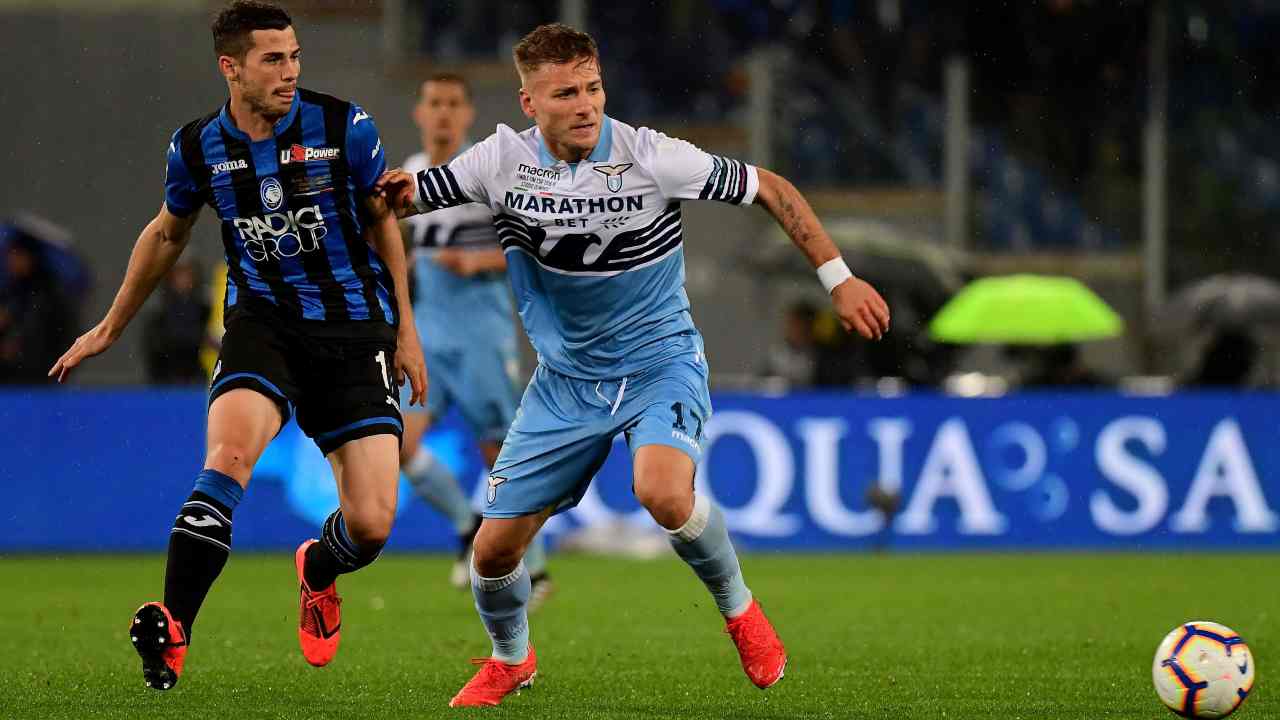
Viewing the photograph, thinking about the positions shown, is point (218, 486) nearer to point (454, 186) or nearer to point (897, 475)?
point (454, 186)

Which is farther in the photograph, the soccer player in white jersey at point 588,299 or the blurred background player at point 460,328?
the blurred background player at point 460,328

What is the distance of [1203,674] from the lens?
561cm

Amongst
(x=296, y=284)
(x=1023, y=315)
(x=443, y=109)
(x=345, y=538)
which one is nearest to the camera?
(x=296, y=284)

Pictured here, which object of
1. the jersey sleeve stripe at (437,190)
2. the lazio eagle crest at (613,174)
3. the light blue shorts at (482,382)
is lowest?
the light blue shorts at (482,382)

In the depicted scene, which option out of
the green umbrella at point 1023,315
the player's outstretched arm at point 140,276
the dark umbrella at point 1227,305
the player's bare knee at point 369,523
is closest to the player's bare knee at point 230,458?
the player's bare knee at point 369,523

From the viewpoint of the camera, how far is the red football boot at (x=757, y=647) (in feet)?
20.0

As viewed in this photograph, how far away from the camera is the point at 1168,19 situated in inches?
742

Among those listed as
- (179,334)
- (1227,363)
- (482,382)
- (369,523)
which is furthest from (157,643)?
(1227,363)

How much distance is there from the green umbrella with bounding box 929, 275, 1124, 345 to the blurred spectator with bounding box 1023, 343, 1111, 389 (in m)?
0.34

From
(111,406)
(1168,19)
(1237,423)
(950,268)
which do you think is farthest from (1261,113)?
(111,406)

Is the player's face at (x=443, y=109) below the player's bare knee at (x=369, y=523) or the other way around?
the other way around

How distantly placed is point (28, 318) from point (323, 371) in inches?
370

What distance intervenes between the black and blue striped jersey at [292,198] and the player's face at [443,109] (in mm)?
3015

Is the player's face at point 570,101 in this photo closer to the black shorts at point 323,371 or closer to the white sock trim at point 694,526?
the black shorts at point 323,371
